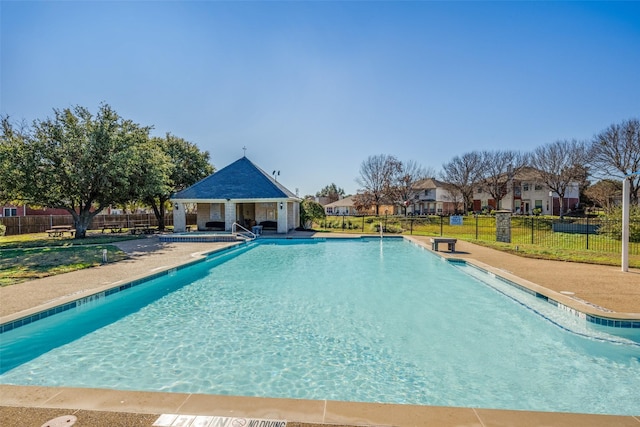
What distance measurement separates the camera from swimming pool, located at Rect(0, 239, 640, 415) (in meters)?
3.94

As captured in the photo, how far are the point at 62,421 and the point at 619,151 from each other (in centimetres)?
4571

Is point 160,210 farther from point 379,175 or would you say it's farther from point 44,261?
point 379,175

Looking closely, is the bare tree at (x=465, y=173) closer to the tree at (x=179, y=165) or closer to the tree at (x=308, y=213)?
the tree at (x=308, y=213)

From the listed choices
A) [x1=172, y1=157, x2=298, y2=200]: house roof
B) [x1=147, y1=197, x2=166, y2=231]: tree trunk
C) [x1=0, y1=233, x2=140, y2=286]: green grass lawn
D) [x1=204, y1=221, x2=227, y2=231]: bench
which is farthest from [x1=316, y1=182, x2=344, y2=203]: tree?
[x1=0, y1=233, x2=140, y2=286]: green grass lawn

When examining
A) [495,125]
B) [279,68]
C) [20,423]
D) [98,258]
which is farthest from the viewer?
[495,125]

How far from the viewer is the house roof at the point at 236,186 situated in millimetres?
23000

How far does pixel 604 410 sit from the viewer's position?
349cm

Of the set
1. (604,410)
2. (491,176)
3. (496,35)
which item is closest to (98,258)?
(604,410)

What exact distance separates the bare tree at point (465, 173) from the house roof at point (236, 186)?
36.7 m

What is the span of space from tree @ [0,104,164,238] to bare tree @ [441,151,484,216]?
1812 inches

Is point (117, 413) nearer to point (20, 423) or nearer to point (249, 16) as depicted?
point (20, 423)

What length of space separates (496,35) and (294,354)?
13.4 meters

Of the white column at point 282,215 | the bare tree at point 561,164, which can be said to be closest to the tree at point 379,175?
the bare tree at point 561,164

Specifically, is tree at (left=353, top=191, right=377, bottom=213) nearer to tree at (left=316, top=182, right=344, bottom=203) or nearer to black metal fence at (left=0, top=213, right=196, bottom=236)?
black metal fence at (left=0, top=213, right=196, bottom=236)
